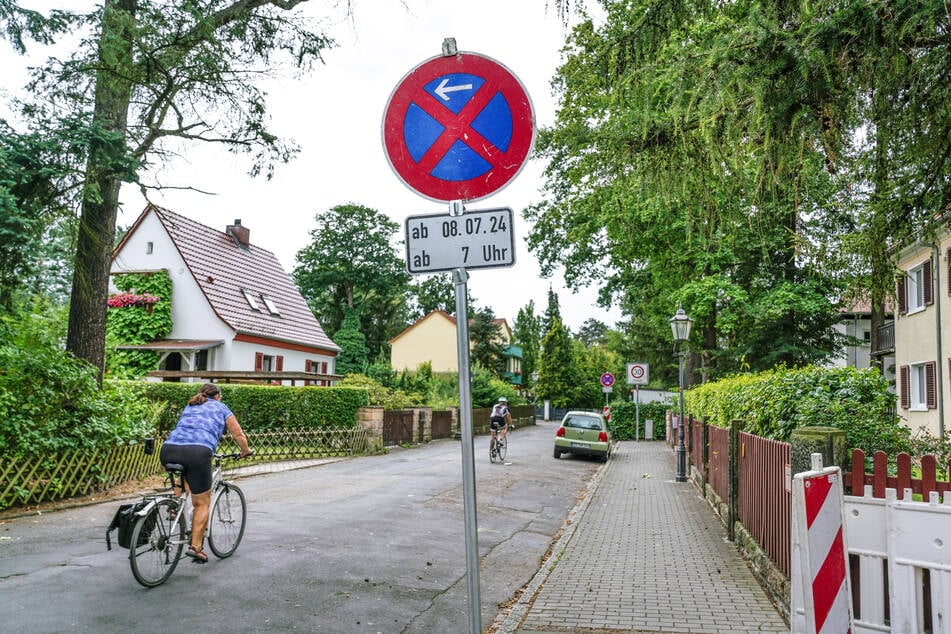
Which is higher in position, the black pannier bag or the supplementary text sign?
the supplementary text sign

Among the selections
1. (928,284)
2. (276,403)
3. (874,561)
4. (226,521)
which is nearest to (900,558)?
(874,561)

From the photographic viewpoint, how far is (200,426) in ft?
23.5

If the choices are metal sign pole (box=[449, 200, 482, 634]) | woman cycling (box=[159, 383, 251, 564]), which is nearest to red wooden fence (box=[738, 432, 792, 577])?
metal sign pole (box=[449, 200, 482, 634])

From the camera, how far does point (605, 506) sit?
13055 mm

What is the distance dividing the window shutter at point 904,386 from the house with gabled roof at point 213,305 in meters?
25.4

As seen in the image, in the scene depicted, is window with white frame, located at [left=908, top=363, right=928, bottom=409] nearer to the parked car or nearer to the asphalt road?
the parked car

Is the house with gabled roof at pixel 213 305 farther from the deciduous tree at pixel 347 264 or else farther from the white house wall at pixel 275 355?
the deciduous tree at pixel 347 264

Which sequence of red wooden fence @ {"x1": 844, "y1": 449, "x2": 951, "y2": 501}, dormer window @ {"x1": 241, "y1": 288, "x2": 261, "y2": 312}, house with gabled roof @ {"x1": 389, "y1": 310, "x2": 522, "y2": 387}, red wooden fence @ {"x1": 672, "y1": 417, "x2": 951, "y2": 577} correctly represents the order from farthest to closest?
1. house with gabled roof @ {"x1": 389, "y1": 310, "x2": 522, "y2": 387}
2. dormer window @ {"x1": 241, "y1": 288, "x2": 261, "y2": 312}
3. red wooden fence @ {"x1": 672, "y1": 417, "x2": 951, "y2": 577}
4. red wooden fence @ {"x1": 844, "y1": 449, "x2": 951, "y2": 501}

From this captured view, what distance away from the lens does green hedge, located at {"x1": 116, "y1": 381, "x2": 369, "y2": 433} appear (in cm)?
2181

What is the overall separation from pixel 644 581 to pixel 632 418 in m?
34.3

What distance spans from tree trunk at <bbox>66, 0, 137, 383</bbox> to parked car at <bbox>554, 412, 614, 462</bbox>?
45.5 ft

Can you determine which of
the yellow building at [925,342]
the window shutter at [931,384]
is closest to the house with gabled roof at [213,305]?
the yellow building at [925,342]

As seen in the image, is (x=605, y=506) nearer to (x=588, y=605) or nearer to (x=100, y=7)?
(x=588, y=605)

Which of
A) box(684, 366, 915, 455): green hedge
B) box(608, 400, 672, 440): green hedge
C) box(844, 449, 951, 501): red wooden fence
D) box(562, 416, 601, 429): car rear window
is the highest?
box(684, 366, 915, 455): green hedge
